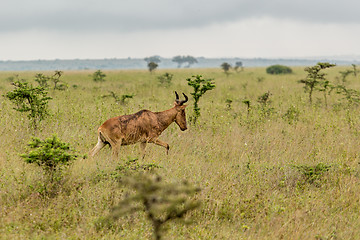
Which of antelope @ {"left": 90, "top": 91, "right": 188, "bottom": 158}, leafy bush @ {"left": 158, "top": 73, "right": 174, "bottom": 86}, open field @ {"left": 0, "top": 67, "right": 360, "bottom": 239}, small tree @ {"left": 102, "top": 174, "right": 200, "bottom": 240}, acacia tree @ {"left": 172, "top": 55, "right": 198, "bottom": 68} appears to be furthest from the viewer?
acacia tree @ {"left": 172, "top": 55, "right": 198, "bottom": 68}

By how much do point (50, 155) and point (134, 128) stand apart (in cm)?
226

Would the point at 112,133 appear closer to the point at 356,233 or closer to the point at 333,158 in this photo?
the point at 356,233

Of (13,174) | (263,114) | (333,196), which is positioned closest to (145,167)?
(13,174)

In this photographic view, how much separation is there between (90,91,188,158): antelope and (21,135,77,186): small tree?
4.74 feet

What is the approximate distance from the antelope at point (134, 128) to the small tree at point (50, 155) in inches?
56.9

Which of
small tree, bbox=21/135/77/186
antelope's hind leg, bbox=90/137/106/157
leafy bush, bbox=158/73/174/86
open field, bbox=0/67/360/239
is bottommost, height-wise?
open field, bbox=0/67/360/239

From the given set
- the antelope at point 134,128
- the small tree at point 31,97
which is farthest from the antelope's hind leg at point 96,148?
the small tree at point 31,97

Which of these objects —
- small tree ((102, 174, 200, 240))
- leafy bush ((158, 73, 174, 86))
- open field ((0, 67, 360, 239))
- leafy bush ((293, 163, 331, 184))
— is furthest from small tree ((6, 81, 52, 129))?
leafy bush ((158, 73, 174, 86))

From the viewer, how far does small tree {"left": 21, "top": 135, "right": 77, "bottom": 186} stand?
15.6ft

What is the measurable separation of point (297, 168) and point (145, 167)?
3.28 m

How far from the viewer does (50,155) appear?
4828mm

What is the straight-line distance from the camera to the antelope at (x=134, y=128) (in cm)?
653

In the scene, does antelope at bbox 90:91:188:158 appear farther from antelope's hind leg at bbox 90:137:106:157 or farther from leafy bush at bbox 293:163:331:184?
leafy bush at bbox 293:163:331:184

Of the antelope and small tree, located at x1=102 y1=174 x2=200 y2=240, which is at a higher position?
the antelope
